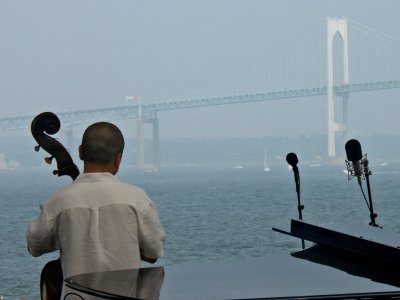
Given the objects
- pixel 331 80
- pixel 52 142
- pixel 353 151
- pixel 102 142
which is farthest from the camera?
pixel 331 80

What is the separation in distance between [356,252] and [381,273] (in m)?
0.26

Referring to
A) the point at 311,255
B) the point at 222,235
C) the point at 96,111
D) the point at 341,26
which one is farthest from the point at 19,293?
the point at 341,26

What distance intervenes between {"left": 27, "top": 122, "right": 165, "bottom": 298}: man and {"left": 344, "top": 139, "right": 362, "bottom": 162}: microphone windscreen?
1.35m

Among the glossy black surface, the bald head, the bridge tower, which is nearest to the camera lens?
the glossy black surface

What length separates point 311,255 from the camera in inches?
112

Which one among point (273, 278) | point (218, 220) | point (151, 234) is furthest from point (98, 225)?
point (218, 220)

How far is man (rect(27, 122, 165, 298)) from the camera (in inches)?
92.4

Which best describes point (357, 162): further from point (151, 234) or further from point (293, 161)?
point (151, 234)

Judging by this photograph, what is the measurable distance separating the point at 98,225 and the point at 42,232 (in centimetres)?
12

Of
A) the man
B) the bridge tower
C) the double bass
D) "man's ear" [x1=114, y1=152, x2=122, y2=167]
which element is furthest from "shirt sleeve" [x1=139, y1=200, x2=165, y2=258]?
the bridge tower

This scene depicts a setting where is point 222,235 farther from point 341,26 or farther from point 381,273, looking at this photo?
point 341,26

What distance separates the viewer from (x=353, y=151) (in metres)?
3.63

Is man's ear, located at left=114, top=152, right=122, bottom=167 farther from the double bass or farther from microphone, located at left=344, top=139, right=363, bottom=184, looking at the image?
microphone, located at left=344, top=139, right=363, bottom=184

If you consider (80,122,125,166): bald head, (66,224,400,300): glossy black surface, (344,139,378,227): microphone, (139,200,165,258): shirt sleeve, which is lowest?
(66,224,400,300): glossy black surface
